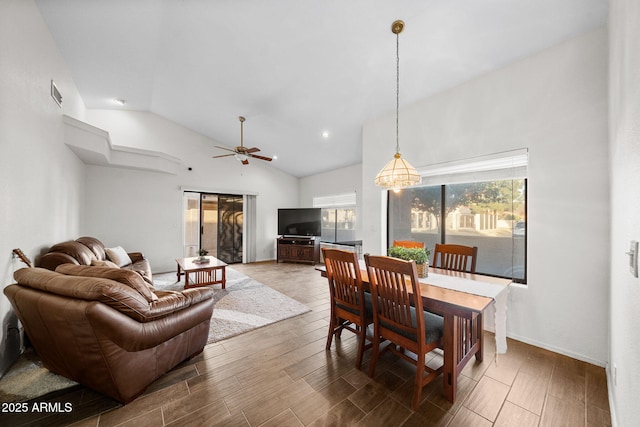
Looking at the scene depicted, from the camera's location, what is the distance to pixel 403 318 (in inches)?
68.3

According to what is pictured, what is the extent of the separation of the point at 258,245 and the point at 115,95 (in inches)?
178

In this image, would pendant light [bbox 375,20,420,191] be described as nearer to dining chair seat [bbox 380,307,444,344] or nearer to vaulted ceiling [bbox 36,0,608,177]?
vaulted ceiling [bbox 36,0,608,177]

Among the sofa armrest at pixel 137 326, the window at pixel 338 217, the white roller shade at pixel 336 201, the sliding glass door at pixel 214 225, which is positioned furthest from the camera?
the window at pixel 338 217

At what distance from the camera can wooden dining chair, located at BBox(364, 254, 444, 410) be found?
5.28ft

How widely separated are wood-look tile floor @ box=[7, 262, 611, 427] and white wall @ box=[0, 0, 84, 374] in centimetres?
144

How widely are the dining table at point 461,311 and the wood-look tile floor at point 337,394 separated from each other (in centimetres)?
20

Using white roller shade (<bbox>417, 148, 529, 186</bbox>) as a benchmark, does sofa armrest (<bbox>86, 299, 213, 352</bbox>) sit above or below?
below

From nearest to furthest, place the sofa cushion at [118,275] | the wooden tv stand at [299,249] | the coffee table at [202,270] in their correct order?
the sofa cushion at [118,275] → the coffee table at [202,270] → the wooden tv stand at [299,249]

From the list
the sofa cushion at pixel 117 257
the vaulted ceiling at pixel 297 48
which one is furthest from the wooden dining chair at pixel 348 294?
the sofa cushion at pixel 117 257

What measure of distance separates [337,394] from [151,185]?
5.74 m

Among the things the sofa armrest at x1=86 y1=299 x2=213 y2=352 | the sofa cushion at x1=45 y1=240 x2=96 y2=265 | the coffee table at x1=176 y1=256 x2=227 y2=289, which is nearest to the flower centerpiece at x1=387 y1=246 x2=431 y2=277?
the sofa armrest at x1=86 y1=299 x2=213 y2=352

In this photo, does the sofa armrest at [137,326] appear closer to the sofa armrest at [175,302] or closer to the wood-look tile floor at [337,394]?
the sofa armrest at [175,302]

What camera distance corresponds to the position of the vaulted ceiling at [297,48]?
7.25ft

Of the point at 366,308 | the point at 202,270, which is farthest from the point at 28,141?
the point at 366,308
